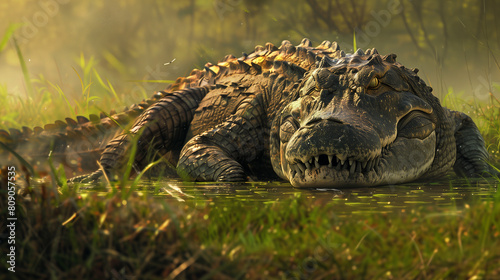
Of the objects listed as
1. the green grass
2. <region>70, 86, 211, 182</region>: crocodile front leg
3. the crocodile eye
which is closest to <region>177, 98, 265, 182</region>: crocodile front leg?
<region>70, 86, 211, 182</region>: crocodile front leg

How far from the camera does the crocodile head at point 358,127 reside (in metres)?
3.35

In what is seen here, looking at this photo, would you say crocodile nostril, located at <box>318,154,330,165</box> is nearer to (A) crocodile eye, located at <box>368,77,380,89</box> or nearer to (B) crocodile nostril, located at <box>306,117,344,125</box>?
(B) crocodile nostril, located at <box>306,117,344,125</box>

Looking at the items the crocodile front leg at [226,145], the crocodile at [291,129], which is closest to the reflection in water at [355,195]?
the crocodile at [291,129]

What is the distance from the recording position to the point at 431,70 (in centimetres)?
1355

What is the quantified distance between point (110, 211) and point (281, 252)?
2.24 ft

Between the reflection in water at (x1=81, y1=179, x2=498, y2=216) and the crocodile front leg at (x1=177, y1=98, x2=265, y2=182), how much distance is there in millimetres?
511

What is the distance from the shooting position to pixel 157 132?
5.22 metres

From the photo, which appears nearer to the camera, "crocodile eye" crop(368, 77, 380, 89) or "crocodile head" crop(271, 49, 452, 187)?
"crocodile head" crop(271, 49, 452, 187)

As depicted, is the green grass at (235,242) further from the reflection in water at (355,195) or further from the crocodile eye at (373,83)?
the crocodile eye at (373,83)

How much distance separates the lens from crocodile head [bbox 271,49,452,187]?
132 inches

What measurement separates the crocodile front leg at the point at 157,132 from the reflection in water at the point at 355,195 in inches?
46.5

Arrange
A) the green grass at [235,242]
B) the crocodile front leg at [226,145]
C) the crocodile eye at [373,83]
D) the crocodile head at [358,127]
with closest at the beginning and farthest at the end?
1. the green grass at [235,242]
2. the crocodile head at [358,127]
3. the crocodile eye at [373,83]
4. the crocodile front leg at [226,145]

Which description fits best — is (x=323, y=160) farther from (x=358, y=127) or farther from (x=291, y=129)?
(x=291, y=129)

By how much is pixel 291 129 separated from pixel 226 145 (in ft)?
3.13
